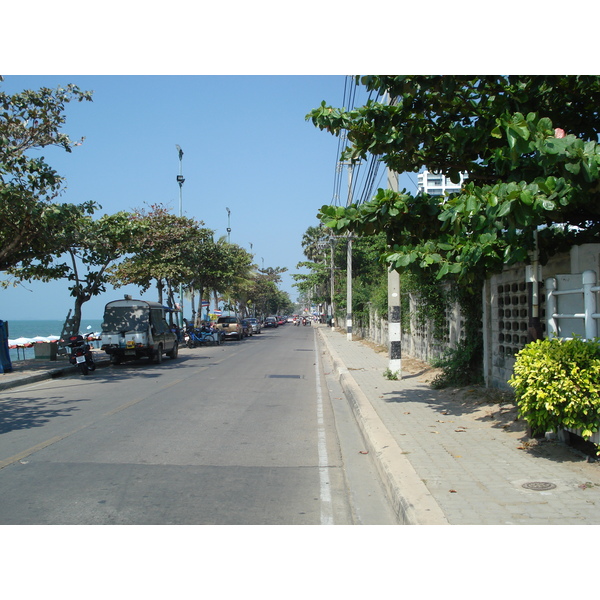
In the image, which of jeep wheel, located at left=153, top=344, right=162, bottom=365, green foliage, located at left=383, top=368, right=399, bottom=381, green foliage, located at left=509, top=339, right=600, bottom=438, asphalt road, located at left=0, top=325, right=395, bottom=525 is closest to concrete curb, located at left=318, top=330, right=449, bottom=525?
asphalt road, located at left=0, top=325, right=395, bottom=525

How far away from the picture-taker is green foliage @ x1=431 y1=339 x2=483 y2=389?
40.0 ft

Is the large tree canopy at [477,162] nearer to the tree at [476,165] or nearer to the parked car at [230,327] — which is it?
the tree at [476,165]

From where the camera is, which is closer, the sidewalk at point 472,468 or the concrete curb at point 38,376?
the sidewalk at point 472,468

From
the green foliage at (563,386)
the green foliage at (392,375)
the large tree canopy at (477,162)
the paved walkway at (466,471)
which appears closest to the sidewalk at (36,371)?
the green foliage at (392,375)

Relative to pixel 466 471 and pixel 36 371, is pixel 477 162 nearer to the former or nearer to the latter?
pixel 466 471

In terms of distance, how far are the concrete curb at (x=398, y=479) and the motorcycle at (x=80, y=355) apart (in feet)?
39.1

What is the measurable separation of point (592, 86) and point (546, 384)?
Answer: 4.39 metres

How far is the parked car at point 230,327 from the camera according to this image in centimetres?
4550

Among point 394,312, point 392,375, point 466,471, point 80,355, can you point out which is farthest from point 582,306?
point 80,355

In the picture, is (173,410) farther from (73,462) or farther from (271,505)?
(271,505)

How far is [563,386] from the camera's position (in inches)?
235

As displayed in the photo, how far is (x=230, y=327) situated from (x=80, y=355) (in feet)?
87.9

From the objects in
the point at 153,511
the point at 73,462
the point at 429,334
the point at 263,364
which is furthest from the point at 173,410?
the point at 263,364

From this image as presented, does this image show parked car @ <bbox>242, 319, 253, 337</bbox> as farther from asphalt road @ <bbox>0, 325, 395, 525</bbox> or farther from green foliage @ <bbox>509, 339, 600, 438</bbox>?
green foliage @ <bbox>509, 339, 600, 438</bbox>
